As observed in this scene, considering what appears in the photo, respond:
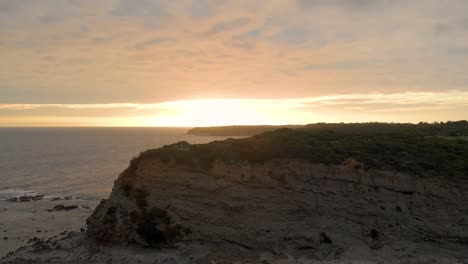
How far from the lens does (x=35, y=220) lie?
144ft

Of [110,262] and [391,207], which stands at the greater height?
[391,207]

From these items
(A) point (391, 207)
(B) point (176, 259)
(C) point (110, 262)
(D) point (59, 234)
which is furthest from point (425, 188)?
(D) point (59, 234)

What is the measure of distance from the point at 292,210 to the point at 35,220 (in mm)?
28362

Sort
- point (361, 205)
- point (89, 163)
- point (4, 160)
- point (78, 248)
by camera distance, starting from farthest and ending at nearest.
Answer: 1. point (4, 160)
2. point (89, 163)
3. point (78, 248)
4. point (361, 205)

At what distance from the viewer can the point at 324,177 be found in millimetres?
31844

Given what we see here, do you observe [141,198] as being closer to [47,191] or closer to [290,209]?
[290,209]

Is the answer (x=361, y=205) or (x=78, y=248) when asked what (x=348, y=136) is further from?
(x=78, y=248)

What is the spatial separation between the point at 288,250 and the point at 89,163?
→ 77.7m

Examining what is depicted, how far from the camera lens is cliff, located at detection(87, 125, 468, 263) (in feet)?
94.2

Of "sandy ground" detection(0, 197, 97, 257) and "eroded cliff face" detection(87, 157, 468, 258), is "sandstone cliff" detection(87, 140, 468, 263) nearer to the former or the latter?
"eroded cliff face" detection(87, 157, 468, 258)

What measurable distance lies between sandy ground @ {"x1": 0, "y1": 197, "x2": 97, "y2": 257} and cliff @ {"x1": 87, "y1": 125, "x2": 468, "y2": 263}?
24.8 feet

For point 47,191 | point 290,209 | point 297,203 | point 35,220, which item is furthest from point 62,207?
point 297,203

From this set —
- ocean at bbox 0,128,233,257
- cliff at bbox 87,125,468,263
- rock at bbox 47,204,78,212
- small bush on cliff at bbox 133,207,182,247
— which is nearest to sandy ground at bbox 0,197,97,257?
ocean at bbox 0,128,233,257

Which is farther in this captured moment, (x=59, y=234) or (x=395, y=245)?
(x=59, y=234)
